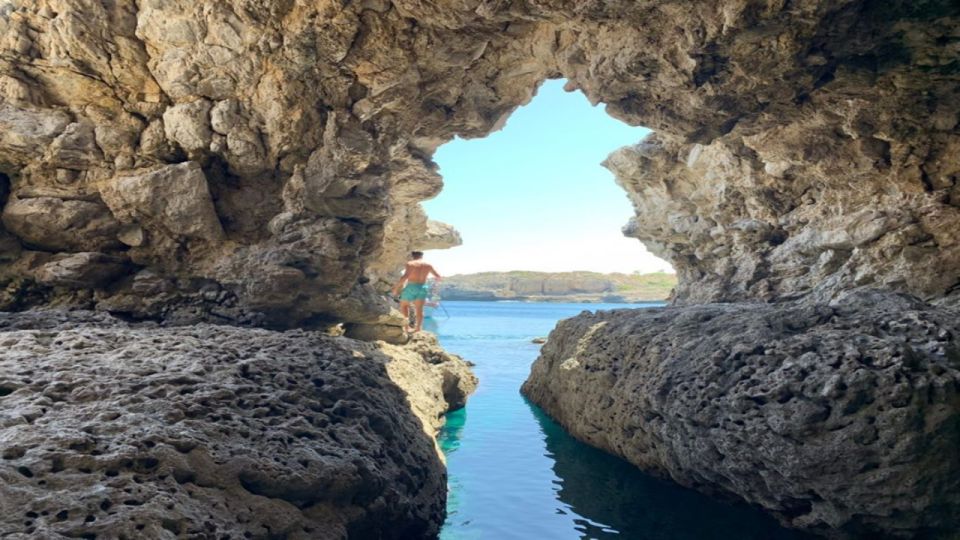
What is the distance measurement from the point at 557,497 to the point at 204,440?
14.3 feet

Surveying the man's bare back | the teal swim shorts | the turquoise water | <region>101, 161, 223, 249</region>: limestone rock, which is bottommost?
the turquoise water

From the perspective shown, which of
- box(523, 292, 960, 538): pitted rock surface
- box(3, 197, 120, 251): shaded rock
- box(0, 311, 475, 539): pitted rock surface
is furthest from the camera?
box(3, 197, 120, 251): shaded rock

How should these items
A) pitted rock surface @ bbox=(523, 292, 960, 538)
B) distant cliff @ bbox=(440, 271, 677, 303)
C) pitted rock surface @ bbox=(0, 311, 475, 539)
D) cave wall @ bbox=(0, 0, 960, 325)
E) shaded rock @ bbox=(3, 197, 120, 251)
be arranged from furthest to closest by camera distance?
distant cliff @ bbox=(440, 271, 677, 303)
shaded rock @ bbox=(3, 197, 120, 251)
cave wall @ bbox=(0, 0, 960, 325)
pitted rock surface @ bbox=(523, 292, 960, 538)
pitted rock surface @ bbox=(0, 311, 475, 539)

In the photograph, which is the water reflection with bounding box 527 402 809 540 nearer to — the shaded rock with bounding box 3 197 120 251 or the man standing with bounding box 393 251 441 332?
the man standing with bounding box 393 251 441 332

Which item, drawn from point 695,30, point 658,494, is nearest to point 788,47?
point 695,30

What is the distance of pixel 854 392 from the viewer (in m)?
4.75

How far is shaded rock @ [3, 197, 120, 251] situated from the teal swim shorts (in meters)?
6.62

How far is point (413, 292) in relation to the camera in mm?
13727

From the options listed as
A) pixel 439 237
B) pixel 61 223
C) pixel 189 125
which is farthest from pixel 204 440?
pixel 439 237

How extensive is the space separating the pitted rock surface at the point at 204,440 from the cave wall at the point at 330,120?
2947 mm

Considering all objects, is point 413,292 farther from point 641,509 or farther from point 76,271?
point 641,509

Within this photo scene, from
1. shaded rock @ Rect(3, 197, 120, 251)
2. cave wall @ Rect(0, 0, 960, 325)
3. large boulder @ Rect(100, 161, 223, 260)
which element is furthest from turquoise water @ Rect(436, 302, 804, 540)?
shaded rock @ Rect(3, 197, 120, 251)

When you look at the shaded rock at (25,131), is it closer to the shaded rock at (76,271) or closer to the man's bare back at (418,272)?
the shaded rock at (76,271)

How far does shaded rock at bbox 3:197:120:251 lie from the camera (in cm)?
834
